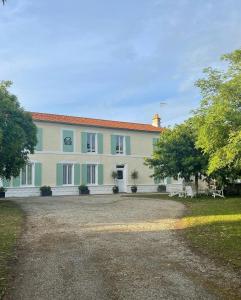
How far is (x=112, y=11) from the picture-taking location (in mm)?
9672

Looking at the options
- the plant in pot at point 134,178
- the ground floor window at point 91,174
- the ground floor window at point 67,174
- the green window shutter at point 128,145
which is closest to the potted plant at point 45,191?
the ground floor window at point 67,174

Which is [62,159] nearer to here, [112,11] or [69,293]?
[112,11]

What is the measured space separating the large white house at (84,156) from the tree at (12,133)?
8703mm

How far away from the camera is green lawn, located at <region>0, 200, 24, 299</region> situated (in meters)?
7.06

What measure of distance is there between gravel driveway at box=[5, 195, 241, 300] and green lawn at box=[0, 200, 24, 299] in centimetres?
20

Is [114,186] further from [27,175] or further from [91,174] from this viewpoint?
[27,175]

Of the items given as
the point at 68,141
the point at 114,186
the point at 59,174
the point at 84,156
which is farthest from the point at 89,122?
the point at 114,186

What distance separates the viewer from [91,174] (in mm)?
33312

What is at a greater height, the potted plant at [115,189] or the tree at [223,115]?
the tree at [223,115]

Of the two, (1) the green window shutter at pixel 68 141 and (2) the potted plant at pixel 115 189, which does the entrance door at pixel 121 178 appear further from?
(1) the green window shutter at pixel 68 141

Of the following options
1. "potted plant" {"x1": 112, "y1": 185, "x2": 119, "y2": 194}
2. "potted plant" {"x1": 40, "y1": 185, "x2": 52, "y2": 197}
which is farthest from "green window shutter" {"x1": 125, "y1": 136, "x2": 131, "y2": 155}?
"potted plant" {"x1": 40, "y1": 185, "x2": 52, "y2": 197}

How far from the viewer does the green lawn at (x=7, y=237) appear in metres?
7.06

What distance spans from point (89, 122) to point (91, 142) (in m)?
1.77

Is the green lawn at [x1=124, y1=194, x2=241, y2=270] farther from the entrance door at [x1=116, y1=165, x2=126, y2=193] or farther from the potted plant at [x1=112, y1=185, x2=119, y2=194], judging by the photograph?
the entrance door at [x1=116, y1=165, x2=126, y2=193]
